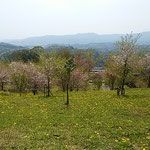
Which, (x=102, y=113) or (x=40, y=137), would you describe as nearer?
(x=40, y=137)

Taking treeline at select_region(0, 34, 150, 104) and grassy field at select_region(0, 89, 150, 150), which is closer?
grassy field at select_region(0, 89, 150, 150)

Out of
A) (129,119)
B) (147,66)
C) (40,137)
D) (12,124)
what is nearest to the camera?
(40,137)

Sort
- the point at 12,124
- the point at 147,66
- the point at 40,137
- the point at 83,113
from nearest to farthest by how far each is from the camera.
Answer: the point at 40,137 → the point at 12,124 → the point at 83,113 → the point at 147,66

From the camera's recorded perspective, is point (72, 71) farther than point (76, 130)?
Yes

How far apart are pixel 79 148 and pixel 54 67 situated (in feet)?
65.4

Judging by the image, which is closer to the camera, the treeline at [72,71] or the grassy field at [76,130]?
the grassy field at [76,130]

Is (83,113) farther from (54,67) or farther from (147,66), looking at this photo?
(147,66)

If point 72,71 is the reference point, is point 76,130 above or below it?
below

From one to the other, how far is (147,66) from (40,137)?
40.2 metres

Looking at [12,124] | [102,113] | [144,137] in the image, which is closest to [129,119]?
[102,113]

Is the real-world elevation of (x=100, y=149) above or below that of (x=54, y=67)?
below

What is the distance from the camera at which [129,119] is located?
14.4 m

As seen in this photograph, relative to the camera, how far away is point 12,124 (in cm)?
1247

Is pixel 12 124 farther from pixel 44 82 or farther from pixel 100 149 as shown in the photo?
pixel 44 82
